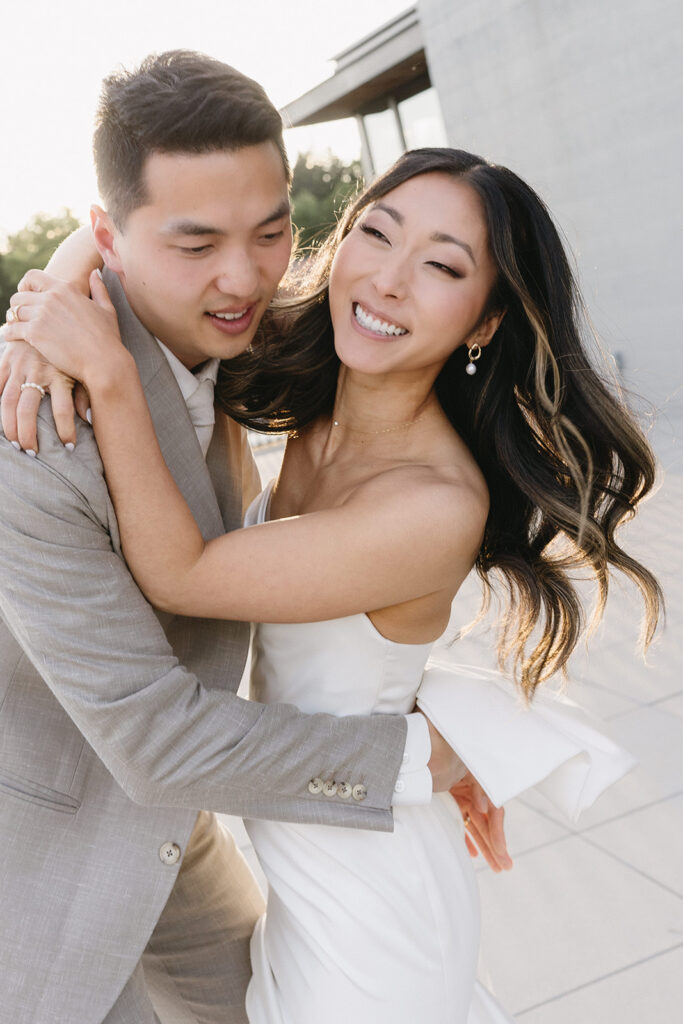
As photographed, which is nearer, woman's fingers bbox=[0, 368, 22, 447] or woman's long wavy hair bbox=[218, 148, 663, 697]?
woman's fingers bbox=[0, 368, 22, 447]

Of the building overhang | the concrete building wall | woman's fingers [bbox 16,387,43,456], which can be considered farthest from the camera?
the building overhang

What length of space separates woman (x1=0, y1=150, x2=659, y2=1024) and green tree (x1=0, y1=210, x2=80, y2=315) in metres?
52.7

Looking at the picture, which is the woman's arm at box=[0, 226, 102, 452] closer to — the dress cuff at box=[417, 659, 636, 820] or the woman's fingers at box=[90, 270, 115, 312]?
the woman's fingers at box=[90, 270, 115, 312]

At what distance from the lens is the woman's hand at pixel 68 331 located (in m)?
1.61

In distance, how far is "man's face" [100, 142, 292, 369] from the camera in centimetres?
179

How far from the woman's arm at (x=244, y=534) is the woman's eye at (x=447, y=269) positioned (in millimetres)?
418

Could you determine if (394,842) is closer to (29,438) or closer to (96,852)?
(96,852)

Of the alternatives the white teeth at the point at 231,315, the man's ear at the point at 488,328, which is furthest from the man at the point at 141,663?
the man's ear at the point at 488,328

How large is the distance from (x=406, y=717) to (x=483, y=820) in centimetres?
45

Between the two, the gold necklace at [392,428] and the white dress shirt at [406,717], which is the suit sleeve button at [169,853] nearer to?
the white dress shirt at [406,717]

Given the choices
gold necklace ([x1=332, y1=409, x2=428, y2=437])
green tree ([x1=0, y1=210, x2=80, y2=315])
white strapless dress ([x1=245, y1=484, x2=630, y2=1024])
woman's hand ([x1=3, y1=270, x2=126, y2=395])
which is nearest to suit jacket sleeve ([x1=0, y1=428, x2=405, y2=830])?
woman's hand ([x1=3, y1=270, x2=126, y2=395])

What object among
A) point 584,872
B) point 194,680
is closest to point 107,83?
point 194,680

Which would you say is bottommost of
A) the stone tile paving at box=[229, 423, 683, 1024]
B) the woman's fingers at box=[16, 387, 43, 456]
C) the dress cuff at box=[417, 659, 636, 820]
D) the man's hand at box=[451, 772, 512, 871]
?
the stone tile paving at box=[229, 423, 683, 1024]

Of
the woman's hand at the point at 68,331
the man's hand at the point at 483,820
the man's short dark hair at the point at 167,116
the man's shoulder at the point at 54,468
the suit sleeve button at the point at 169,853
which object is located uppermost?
the man's short dark hair at the point at 167,116
